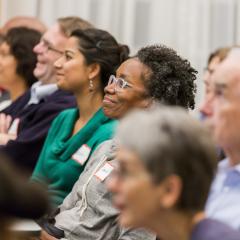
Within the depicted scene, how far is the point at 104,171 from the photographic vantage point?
295cm

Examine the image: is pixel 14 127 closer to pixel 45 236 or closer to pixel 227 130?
pixel 45 236

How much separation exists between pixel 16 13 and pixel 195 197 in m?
4.17

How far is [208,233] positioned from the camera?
170cm

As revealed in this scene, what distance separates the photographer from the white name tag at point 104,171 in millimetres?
2930

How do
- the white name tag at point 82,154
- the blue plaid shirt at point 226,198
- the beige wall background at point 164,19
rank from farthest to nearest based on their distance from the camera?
the beige wall background at point 164,19 → the white name tag at point 82,154 → the blue plaid shirt at point 226,198

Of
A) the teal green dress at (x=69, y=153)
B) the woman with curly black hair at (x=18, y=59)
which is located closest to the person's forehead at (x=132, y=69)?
the teal green dress at (x=69, y=153)

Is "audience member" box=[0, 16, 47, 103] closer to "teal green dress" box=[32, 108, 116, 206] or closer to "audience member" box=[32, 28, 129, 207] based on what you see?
"audience member" box=[32, 28, 129, 207]

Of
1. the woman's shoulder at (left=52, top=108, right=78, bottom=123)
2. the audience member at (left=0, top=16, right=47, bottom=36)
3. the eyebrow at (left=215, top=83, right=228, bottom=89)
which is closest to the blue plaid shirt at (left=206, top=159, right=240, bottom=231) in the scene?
the eyebrow at (left=215, top=83, right=228, bottom=89)

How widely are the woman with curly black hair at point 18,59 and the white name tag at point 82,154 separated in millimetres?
1389

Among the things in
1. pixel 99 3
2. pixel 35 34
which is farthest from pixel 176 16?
pixel 35 34

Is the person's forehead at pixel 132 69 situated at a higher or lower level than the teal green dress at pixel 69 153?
higher

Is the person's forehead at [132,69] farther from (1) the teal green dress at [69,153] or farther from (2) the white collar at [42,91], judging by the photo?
(2) the white collar at [42,91]

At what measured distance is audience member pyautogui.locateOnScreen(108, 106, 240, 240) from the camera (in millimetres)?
1662

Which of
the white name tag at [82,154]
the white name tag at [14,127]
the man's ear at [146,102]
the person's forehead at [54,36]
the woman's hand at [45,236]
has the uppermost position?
the person's forehead at [54,36]
